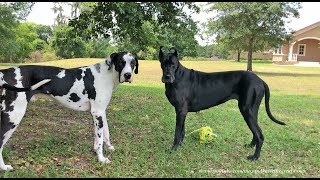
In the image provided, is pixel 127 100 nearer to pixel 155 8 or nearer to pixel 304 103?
pixel 155 8

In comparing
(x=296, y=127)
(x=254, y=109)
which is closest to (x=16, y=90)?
(x=254, y=109)

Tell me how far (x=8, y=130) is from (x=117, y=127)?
107 inches

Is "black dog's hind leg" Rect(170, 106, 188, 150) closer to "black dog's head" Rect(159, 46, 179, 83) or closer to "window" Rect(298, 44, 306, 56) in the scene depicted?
"black dog's head" Rect(159, 46, 179, 83)

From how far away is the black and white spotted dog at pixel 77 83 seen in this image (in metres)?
4.55

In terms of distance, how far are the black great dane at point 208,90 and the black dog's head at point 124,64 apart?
0.53 m

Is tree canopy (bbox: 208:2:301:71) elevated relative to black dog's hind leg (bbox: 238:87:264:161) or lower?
elevated

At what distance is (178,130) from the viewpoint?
5492 mm

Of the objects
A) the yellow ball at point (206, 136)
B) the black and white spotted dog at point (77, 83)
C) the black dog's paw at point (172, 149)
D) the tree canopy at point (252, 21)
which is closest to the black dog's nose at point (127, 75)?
the black and white spotted dog at point (77, 83)

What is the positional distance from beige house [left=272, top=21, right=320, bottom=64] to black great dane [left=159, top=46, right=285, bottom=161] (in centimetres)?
4384

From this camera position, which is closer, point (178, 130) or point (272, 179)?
point (272, 179)

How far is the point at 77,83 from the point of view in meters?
4.95

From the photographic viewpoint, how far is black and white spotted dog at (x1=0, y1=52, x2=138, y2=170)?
4.55 metres

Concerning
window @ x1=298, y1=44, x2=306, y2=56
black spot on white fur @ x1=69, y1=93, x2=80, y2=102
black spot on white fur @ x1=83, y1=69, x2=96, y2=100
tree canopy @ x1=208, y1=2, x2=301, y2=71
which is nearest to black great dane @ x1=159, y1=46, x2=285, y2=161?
black spot on white fur @ x1=83, y1=69, x2=96, y2=100

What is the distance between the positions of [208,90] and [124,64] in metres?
1.44
